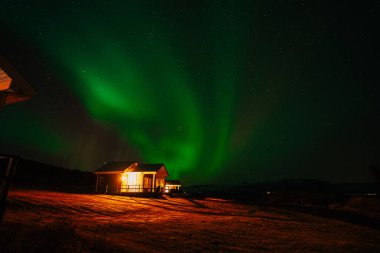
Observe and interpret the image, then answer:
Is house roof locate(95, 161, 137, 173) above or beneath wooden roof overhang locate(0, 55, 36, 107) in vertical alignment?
above

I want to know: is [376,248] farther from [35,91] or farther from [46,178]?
[46,178]

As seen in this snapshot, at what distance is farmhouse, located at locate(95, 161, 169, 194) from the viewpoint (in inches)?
1409

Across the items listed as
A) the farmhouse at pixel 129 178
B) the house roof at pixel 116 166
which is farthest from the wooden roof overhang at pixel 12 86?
the house roof at pixel 116 166

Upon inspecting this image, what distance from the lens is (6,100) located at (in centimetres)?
813

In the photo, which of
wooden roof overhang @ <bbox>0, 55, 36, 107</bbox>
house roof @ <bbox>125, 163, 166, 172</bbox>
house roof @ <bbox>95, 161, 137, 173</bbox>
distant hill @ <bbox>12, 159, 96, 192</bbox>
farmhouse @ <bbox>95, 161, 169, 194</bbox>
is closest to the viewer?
wooden roof overhang @ <bbox>0, 55, 36, 107</bbox>

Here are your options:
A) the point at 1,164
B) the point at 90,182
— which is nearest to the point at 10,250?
the point at 1,164

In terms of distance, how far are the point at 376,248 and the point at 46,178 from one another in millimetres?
61592

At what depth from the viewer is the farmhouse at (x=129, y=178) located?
35.8 m

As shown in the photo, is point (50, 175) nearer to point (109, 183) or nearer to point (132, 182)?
point (109, 183)

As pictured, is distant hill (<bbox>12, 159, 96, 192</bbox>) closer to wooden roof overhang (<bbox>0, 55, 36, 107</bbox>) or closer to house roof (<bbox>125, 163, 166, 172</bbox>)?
house roof (<bbox>125, 163, 166, 172</bbox>)

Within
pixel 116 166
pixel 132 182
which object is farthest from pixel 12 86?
pixel 116 166

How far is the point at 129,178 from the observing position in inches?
1468

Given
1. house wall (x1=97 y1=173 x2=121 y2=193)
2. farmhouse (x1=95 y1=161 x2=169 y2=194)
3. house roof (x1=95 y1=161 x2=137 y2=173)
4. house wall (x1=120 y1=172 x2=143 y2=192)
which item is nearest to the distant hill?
house roof (x1=95 y1=161 x2=137 y2=173)

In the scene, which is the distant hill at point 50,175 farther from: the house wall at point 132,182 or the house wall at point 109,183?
the house wall at point 132,182
